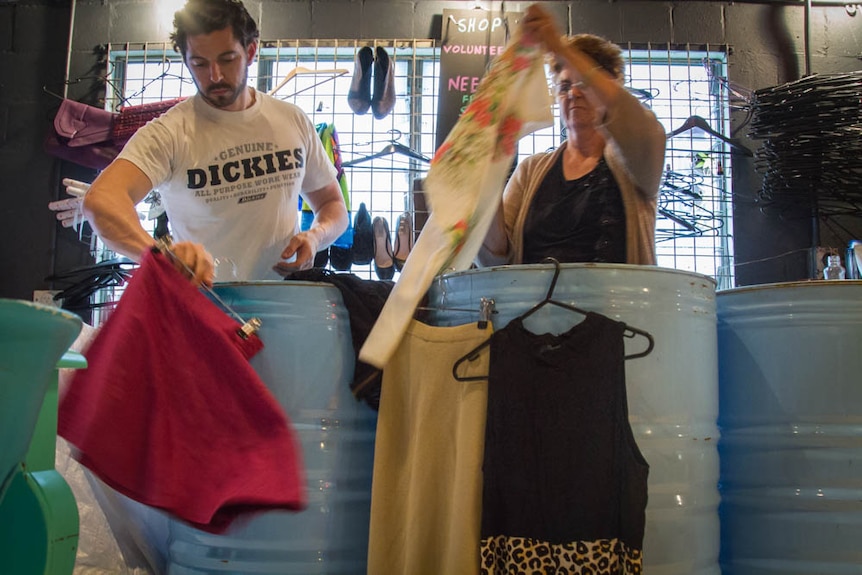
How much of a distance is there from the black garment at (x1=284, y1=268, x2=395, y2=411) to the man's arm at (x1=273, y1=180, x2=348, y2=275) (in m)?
0.27

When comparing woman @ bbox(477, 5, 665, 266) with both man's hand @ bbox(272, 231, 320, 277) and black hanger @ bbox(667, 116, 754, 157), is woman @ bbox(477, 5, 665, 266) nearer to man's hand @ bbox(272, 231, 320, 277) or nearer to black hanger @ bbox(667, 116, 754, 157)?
man's hand @ bbox(272, 231, 320, 277)

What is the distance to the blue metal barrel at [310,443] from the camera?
1876 millimetres

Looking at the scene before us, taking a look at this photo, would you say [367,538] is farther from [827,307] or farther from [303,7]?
[303,7]

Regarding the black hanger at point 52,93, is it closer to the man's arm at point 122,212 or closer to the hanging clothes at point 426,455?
the man's arm at point 122,212

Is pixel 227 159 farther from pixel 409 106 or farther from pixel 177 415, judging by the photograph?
pixel 409 106

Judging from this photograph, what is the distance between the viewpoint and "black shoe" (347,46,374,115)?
450 cm

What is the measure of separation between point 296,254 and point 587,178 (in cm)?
85

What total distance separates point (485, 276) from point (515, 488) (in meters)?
0.49

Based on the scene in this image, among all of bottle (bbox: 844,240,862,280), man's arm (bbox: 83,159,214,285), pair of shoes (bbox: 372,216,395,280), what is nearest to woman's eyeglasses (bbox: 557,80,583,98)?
man's arm (bbox: 83,159,214,285)

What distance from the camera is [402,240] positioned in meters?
4.38

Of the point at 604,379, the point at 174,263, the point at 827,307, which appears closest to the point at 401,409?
the point at 604,379

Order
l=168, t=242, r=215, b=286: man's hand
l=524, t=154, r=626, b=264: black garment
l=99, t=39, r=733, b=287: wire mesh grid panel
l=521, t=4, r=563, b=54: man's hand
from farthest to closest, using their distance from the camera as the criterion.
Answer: l=99, t=39, r=733, b=287: wire mesh grid panel
l=524, t=154, r=626, b=264: black garment
l=521, t=4, r=563, b=54: man's hand
l=168, t=242, r=215, b=286: man's hand

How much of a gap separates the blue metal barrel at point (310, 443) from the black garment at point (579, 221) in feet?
1.97

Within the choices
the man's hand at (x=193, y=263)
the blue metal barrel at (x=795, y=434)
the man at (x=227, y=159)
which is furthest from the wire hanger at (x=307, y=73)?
the blue metal barrel at (x=795, y=434)
